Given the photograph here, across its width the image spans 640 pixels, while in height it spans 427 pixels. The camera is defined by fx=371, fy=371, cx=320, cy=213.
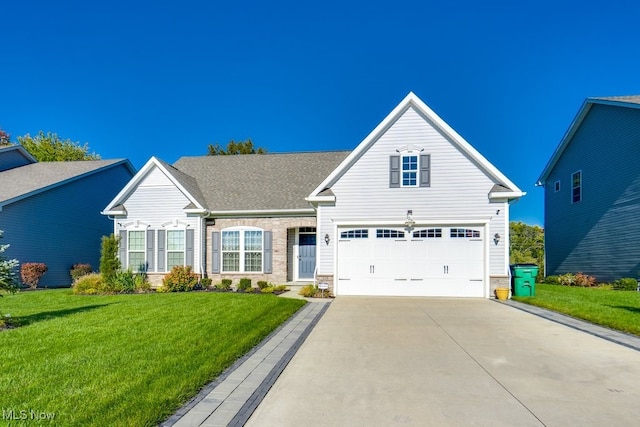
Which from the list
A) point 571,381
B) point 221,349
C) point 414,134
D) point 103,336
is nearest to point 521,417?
point 571,381

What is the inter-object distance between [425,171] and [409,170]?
0.57 m

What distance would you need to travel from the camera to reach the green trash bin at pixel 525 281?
42.1ft

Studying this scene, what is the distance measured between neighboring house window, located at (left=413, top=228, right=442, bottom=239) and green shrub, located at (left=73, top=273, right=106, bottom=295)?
1172 cm

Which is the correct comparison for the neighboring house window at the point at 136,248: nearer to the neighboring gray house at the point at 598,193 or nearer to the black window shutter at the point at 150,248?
the black window shutter at the point at 150,248

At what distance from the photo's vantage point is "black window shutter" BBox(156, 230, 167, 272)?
15.8m

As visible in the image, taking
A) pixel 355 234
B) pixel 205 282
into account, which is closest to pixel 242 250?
pixel 205 282

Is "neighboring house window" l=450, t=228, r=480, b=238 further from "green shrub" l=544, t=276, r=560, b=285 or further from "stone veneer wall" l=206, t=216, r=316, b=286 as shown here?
"green shrub" l=544, t=276, r=560, b=285

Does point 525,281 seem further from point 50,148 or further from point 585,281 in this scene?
point 50,148

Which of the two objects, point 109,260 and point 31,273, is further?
point 31,273

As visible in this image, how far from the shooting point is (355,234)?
542 inches

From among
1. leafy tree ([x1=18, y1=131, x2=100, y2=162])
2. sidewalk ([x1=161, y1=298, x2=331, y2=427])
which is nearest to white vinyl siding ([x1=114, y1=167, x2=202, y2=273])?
sidewalk ([x1=161, y1=298, x2=331, y2=427])

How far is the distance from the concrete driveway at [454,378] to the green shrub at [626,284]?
9.26 meters

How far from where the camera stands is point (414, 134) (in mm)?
13719

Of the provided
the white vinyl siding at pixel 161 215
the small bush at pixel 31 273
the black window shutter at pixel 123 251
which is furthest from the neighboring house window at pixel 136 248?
the small bush at pixel 31 273
